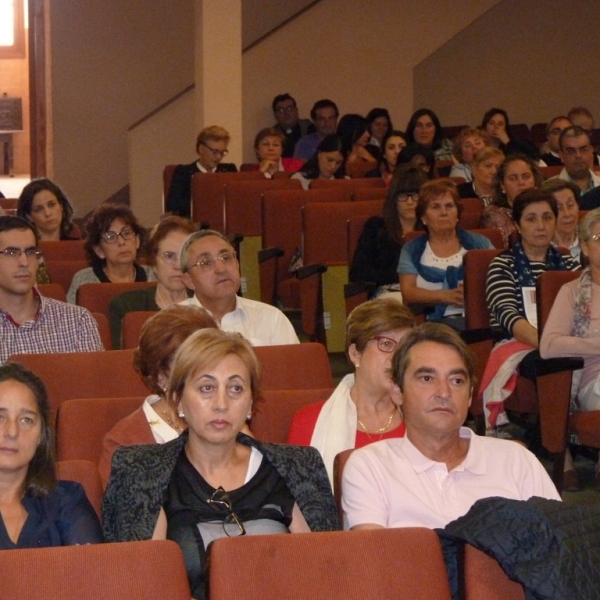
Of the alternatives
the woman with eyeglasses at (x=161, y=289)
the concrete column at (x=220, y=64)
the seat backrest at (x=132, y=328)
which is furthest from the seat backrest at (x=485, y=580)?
the concrete column at (x=220, y=64)

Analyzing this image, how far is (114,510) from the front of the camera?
244cm

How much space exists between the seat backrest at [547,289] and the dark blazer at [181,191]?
3.70 m

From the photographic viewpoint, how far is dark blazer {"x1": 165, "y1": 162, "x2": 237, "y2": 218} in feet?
24.8

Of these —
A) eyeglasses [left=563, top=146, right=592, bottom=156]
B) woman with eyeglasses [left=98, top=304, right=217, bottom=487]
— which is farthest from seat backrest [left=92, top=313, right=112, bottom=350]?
eyeglasses [left=563, top=146, right=592, bottom=156]

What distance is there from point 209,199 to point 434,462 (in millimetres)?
4762

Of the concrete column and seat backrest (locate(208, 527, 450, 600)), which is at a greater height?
the concrete column

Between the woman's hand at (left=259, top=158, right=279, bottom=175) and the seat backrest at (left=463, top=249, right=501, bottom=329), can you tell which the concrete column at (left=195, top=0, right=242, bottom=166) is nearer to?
the woman's hand at (left=259, top=158, right=279, bottom=175)

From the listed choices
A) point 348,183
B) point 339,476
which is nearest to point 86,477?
point 339,476

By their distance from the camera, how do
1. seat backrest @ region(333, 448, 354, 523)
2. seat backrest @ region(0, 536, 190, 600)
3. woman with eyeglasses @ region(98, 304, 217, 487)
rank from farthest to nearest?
1. woman with eyeglasses @ region(98, 304, 217, 487)
2. seat backrest @ region(333, 448, 354, 523)
3. seat backrest @ region(0, 536, 190, 600)

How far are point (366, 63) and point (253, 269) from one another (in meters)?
4.59

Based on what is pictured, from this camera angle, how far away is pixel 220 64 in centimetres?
848

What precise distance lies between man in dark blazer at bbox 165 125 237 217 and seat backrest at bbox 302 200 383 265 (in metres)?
1.64

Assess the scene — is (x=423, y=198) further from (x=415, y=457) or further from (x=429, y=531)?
(x=429, y=531)

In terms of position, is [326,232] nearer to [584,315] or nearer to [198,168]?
[198,168]
